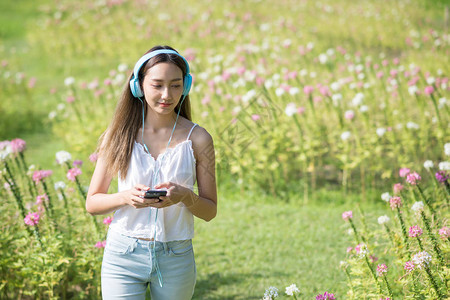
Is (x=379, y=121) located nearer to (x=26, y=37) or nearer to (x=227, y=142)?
(x=227, y=142)

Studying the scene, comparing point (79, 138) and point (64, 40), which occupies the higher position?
point (64, 40)

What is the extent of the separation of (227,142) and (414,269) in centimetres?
239

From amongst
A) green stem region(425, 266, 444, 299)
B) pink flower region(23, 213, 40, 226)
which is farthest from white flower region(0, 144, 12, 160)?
green stem region(425, 266, 444, 299)

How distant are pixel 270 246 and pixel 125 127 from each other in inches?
81.6

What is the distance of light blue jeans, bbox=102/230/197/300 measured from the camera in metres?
1.78

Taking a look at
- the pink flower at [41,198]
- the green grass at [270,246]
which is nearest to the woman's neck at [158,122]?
the pink flower at [41,198]

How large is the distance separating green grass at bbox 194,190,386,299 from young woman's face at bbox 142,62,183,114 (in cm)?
155

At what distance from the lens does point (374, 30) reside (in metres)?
8.70

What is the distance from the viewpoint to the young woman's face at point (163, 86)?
1799 mm

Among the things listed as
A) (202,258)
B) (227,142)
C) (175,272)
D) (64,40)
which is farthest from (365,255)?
(64,40)

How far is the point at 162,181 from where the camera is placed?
1817mm

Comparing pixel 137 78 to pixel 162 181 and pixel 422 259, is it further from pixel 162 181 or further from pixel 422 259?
pixel 422 259

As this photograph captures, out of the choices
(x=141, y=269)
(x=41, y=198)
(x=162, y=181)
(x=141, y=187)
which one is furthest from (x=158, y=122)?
(x=41, y=198)

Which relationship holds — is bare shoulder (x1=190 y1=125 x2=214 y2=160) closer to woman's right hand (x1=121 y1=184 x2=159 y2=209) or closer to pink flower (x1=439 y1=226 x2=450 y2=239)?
woman's right hand (x1=121 y1=184 x2=159 y2=209)
